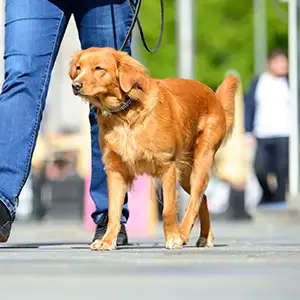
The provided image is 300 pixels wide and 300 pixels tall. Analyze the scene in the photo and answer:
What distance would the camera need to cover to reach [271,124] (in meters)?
14.4

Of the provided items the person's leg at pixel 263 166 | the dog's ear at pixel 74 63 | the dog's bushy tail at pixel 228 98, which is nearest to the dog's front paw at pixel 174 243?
the dog's ear at pixel 74 63

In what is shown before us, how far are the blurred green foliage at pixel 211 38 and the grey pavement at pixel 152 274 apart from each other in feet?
104

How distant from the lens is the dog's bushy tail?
713 centimetres

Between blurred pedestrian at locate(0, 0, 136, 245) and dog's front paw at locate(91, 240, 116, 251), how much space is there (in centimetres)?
48

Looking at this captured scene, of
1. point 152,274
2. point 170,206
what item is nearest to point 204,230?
point 170,206

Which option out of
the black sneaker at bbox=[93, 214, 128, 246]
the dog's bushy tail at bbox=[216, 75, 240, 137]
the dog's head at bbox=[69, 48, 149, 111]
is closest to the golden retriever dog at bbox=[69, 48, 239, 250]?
the dog's head at bbox=[69, 48, 149, 111]

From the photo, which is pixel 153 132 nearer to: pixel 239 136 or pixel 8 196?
pixel 8 196

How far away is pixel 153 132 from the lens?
607cm

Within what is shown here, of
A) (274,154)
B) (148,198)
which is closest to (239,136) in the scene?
(274,154)

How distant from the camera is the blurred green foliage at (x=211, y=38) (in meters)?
37.6

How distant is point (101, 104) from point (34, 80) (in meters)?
0.39

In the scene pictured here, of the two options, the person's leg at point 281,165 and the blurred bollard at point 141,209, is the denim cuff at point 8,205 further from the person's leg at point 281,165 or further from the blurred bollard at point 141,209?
the person's leg at point 281,165

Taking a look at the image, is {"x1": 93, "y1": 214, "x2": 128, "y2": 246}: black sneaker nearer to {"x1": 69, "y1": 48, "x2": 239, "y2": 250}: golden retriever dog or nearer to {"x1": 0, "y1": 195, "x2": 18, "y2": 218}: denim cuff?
{"x1": 69, "y1": 48, "x2": 239, "y2": 250}: golden retriever dog

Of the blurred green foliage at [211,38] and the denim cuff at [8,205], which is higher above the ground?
the blurred green foliage at [211,38]
